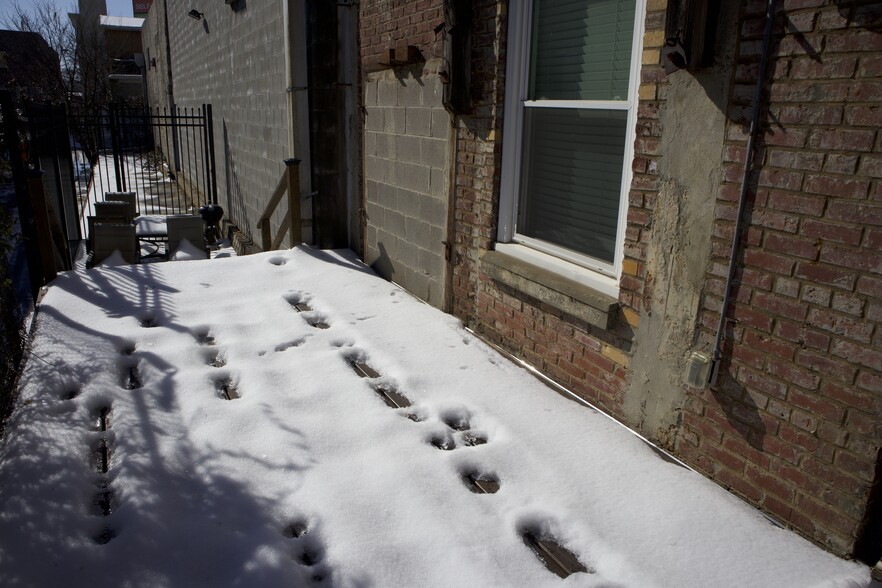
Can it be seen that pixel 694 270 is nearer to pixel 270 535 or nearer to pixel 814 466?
pixel 814 466

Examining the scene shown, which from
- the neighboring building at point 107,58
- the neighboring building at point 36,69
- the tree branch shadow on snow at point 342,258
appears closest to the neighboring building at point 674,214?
the tree branch shadow on snow at point 342,258

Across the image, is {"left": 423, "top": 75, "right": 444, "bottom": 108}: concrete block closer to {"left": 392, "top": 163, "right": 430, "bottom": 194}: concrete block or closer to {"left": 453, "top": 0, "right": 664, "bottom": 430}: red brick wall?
{"left": 453, "top": 0, "right": 664, "bottom": 430}: red brick wall

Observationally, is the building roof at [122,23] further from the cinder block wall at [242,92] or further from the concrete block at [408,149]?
the concrete block at [408,149]

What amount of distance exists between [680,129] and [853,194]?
788 millimetres

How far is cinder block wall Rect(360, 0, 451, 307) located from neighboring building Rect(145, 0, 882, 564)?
0.03m

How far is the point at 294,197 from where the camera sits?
6.84m

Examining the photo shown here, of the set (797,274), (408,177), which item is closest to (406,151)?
(408,177)

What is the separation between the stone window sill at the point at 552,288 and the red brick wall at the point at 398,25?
5.71 feet

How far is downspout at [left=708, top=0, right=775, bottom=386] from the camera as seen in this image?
2.32m

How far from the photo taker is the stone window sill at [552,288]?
322 cm

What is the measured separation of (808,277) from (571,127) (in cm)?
172

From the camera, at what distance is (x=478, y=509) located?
2.60 m

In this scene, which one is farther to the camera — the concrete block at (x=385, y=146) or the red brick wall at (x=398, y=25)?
the concrete block at (x=385, y=146)

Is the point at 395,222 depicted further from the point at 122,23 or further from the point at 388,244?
the point at 122,23
